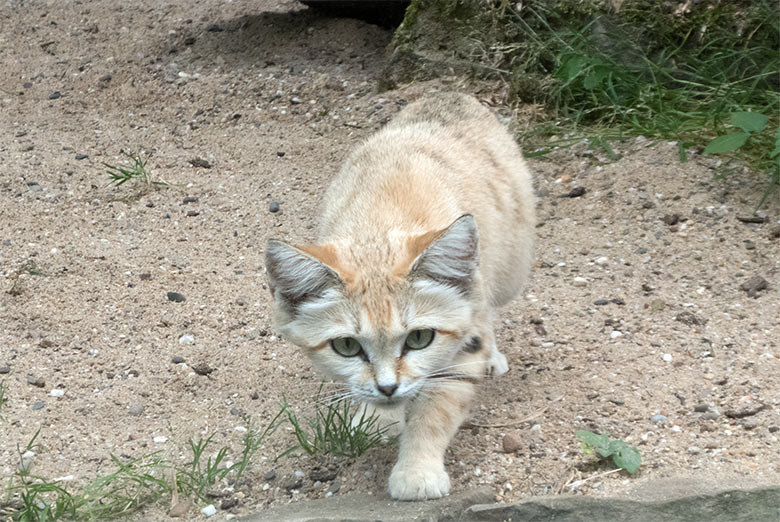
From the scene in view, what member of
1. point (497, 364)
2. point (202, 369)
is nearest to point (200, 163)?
point (202, 369)

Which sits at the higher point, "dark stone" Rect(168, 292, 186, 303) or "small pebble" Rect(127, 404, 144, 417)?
"small pebble" Rect(127, 404, 144, 417)

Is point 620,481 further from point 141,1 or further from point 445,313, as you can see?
point 141,1

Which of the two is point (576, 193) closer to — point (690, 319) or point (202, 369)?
point (690, 319)

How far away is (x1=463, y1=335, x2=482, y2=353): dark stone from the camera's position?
3.40m

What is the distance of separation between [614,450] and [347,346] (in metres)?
1.00

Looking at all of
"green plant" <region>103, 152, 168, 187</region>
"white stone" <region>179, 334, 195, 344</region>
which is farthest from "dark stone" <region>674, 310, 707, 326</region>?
"green plant" <region>103, 152, 168, 187</region>

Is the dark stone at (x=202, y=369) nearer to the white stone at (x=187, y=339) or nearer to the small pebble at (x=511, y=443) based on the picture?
the white stone at (x=187, y=339)

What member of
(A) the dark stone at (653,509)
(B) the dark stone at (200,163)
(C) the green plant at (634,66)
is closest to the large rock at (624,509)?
(A) the dark stone at (653,509)

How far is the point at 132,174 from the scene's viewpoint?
588 cm

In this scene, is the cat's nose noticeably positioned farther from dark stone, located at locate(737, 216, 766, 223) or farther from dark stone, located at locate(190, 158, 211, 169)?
dark stone, located at locate(190, 158, 211, 169)

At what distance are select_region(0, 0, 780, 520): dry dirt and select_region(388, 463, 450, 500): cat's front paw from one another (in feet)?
0.70

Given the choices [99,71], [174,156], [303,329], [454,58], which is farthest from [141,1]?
[303,329]

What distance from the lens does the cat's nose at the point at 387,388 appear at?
2.99 m

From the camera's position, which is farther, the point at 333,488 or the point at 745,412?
the point at 745,412
